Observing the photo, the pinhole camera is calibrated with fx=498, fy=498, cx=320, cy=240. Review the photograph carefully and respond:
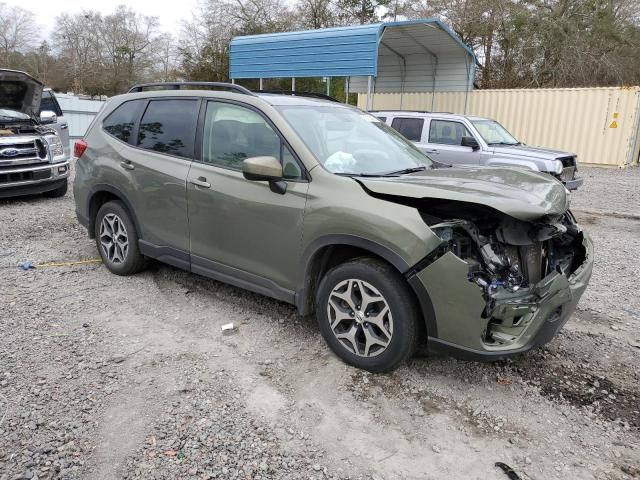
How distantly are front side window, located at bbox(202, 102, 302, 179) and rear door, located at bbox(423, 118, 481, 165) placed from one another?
6.63 meters

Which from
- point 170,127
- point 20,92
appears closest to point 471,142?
point 170,127

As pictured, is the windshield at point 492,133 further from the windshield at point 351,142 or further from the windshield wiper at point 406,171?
the windshield wiper at point 406,171

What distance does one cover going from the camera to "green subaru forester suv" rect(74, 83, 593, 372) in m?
2.90

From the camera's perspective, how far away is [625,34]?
22.6 meters

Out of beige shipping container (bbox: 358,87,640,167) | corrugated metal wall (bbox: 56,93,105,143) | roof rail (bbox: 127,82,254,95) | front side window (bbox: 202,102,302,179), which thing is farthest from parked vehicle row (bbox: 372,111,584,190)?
corrugated metal wall (bbox: 56,93,105,143)

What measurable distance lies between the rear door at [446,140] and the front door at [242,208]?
6.69m

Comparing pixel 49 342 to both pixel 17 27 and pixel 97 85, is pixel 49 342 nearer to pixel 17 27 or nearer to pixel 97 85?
pixel 97 85

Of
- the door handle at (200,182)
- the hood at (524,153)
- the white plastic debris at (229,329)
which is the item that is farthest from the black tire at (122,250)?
the hood at (524,153)

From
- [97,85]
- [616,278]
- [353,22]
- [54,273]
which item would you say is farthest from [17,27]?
[616,278]

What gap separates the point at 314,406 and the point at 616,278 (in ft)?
13.6

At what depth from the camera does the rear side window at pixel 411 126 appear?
10344 mm

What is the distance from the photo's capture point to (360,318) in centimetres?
321

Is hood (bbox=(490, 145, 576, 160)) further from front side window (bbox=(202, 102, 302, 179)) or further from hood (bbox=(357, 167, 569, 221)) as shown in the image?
front side window (bbox=(202, 102, 302, 179))

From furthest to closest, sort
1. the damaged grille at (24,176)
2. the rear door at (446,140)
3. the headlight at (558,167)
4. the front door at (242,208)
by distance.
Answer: the rear door at (446,140) → the headlight at (558,167) → the damaged grille at (24,176) → the front door at (242,208)
